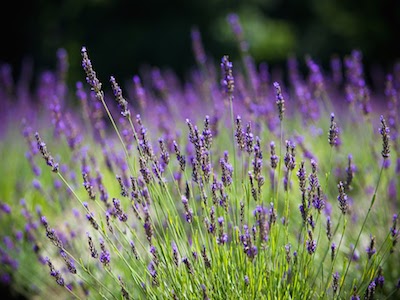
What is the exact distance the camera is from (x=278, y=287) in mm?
1780

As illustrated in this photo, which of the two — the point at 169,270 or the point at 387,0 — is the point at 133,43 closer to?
the point at 387,0

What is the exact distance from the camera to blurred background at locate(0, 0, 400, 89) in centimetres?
974

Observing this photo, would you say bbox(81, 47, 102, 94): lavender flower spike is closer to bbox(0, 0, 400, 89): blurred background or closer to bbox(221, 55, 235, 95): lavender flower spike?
bbox(221, 55, 235, 95): lavender flower spike

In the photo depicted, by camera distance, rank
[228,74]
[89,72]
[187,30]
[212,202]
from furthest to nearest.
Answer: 1. [187,30]
2. [228,74]
3. [212,202]
4. [89,72]

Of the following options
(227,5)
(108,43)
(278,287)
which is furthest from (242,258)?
(108,43)

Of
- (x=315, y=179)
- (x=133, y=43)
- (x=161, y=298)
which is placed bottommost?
(x=161, y=298)

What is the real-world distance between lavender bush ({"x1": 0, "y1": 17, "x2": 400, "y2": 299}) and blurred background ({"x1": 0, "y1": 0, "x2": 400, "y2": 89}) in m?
4.62

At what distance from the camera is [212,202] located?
1.94m

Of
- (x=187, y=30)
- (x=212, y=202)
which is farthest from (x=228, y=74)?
(x=187, y=30)

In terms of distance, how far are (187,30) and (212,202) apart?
8.42 metres

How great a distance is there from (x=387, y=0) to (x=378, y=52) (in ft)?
3.36

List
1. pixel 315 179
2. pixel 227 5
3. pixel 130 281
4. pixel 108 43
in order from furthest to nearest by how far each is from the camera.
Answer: pixel 108 43 < pixel 227 5 < pixel 130 281 < pixel 315 179

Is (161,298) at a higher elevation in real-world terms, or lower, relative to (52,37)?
lower

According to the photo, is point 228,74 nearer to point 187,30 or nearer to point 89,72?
point 89,72
